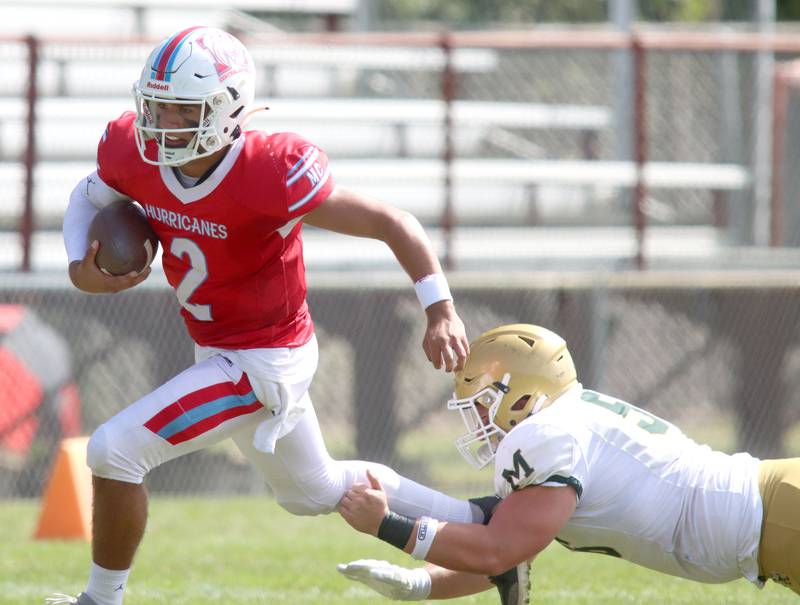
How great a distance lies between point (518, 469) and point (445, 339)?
1.90 ft

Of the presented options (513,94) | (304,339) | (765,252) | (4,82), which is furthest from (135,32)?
(304,339)

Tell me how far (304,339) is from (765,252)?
241 inches

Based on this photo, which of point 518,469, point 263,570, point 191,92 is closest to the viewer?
point 518,469

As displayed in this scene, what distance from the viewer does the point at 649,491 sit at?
3922mm

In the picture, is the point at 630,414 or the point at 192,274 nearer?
the point at 630,414

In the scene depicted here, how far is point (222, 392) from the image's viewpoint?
4387mm

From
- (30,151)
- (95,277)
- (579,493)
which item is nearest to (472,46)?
(30,151)

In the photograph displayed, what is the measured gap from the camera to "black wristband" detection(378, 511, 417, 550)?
154 inches

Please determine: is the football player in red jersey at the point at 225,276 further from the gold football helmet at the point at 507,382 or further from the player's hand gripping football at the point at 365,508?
the player's hand gripping football at the point at 365,508

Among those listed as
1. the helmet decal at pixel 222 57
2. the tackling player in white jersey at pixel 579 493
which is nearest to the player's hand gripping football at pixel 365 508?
the tackling player in white jersey at pixel 579 493

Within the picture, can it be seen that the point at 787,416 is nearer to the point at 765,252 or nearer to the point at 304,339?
the point at 765,252

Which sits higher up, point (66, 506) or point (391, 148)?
point (391, 148)

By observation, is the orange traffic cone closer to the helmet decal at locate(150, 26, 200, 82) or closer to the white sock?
the white sock

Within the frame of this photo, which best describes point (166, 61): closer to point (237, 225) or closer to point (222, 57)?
point (222, 57)
